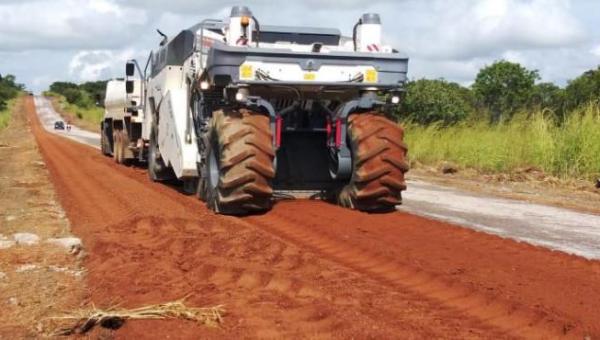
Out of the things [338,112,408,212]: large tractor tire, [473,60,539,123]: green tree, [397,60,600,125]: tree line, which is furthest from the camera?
[473,60,539,123]: green tree

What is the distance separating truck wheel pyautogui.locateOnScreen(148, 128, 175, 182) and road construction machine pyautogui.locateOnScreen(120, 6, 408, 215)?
6.91ft

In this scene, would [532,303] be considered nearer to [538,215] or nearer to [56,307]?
[56,307]

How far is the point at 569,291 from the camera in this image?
20.1ft

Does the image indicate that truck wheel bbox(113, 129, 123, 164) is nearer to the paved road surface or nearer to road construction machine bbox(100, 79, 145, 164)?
road construction machine bbox(100, 79, 145, 164)

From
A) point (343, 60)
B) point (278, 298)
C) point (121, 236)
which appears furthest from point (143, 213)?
point (278, 298)

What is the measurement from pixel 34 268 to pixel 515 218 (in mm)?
6807

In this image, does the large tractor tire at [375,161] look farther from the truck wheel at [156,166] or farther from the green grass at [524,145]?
the green grass at [524,145]

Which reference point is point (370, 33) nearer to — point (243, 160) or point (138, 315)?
point (243, 160)

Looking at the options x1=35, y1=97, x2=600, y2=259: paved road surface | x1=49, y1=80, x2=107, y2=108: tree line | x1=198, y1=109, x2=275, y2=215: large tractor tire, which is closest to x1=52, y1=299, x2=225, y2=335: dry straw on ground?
x1=198, y1=109, x2=275, y2=215: large tractor tire

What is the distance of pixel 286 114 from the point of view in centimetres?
1101

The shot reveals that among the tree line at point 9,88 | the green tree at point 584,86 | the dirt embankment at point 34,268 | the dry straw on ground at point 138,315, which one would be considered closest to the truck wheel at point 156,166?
the dirt embankment at point 34,268

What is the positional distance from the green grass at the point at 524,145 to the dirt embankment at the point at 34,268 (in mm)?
11347

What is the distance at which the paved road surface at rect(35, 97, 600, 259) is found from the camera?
8.88 metres

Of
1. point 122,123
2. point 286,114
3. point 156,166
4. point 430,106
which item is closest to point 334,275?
point 286,114
